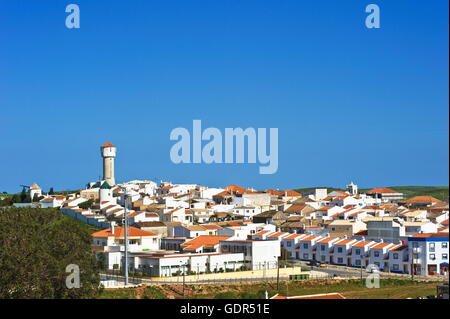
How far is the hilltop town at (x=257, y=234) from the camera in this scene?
23781 mm

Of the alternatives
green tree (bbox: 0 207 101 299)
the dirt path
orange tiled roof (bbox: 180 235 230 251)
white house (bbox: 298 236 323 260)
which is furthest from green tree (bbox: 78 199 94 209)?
the dirt path

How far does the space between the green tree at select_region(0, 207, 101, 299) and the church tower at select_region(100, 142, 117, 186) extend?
31.8 meters

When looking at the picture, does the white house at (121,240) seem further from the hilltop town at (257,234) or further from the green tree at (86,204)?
the green tree at (86,204)

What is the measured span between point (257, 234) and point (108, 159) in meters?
24.9

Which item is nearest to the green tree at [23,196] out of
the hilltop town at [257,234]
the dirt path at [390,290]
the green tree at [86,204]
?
the hilltop town at [257,234]

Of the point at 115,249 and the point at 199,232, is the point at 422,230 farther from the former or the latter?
the point at 115,249

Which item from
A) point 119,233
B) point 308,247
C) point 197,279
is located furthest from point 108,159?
point 197,279

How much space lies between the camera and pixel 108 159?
50875 mm

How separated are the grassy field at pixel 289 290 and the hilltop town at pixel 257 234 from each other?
2.78 metres

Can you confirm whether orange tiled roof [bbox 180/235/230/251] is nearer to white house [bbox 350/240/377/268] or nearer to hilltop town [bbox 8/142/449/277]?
hilltop town [bbox 8/142/449/277]

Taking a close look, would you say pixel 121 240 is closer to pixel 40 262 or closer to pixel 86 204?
pixel 40 262

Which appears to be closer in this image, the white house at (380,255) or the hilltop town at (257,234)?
the hilltop town at (257,234)
